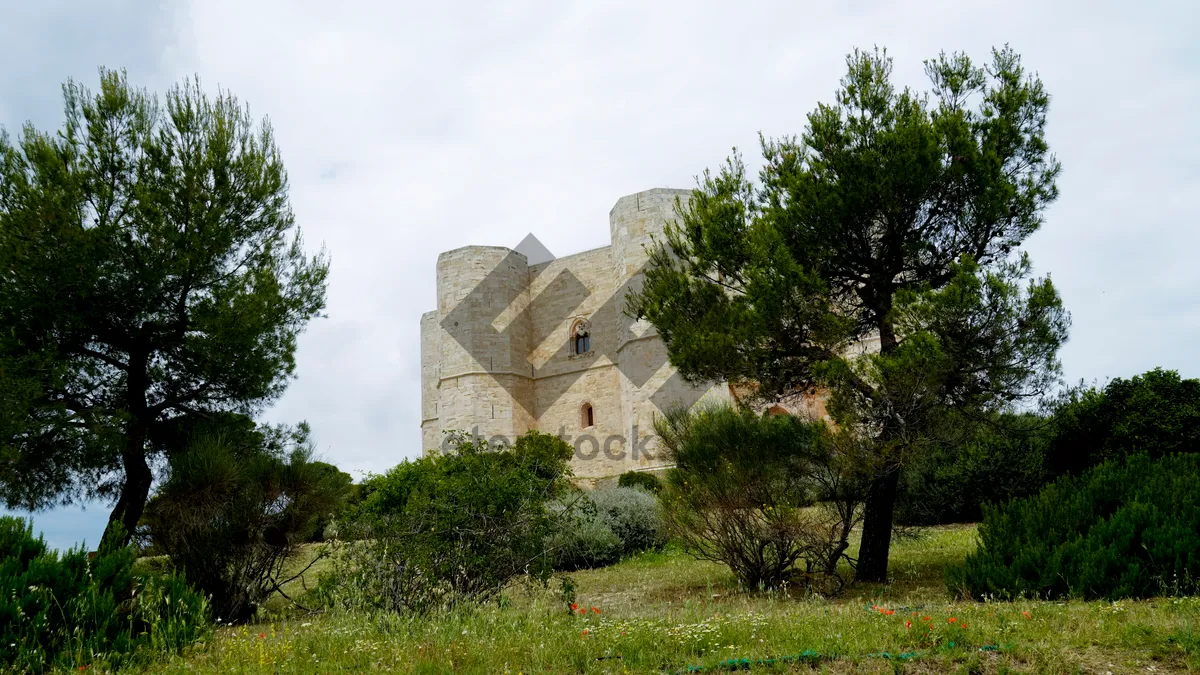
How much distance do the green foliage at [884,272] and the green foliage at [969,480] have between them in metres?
4.19

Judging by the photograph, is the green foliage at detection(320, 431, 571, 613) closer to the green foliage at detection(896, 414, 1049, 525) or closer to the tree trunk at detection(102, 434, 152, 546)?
the tree trunk at detection(102, 434, 152, 546)

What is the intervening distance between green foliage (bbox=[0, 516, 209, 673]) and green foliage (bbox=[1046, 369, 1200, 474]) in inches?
290

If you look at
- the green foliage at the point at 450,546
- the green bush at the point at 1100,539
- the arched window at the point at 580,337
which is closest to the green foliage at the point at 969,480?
the green bush at the point at 1100,539

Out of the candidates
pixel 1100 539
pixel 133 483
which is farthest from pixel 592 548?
pixel 1100 539

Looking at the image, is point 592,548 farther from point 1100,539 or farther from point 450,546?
point 1100,539

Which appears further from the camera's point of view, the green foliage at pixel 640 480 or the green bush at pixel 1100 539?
the green foliage at pixel 640 480

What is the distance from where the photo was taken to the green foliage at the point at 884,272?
723 cm

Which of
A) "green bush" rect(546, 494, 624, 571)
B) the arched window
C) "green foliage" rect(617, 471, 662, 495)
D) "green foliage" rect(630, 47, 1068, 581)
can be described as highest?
the arched window

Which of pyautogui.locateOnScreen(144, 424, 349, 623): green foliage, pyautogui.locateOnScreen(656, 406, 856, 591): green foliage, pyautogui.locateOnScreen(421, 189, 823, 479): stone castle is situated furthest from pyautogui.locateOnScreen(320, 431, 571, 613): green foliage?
pyautogui.locateOnScreen(421, 189, 823, 479): stone castle

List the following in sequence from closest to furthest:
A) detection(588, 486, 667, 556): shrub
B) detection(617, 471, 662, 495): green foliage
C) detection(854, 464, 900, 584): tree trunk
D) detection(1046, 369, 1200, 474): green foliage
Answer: detection(1046, 369, 1200, 474): green foliage, detection(854, 464, 900, 584): tree trunk, detection(588, 486, 667, 556): shrub, detection(617, 471, 662, 495): green foliage

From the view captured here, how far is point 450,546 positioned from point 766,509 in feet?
9.16

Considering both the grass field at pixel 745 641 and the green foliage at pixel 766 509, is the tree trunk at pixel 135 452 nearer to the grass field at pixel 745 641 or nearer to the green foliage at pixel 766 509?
the grass field at pixel 745 641

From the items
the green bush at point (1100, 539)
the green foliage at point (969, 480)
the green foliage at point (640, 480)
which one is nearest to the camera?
the green bush at point (1100, 539)

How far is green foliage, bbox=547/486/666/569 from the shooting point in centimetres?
1109
